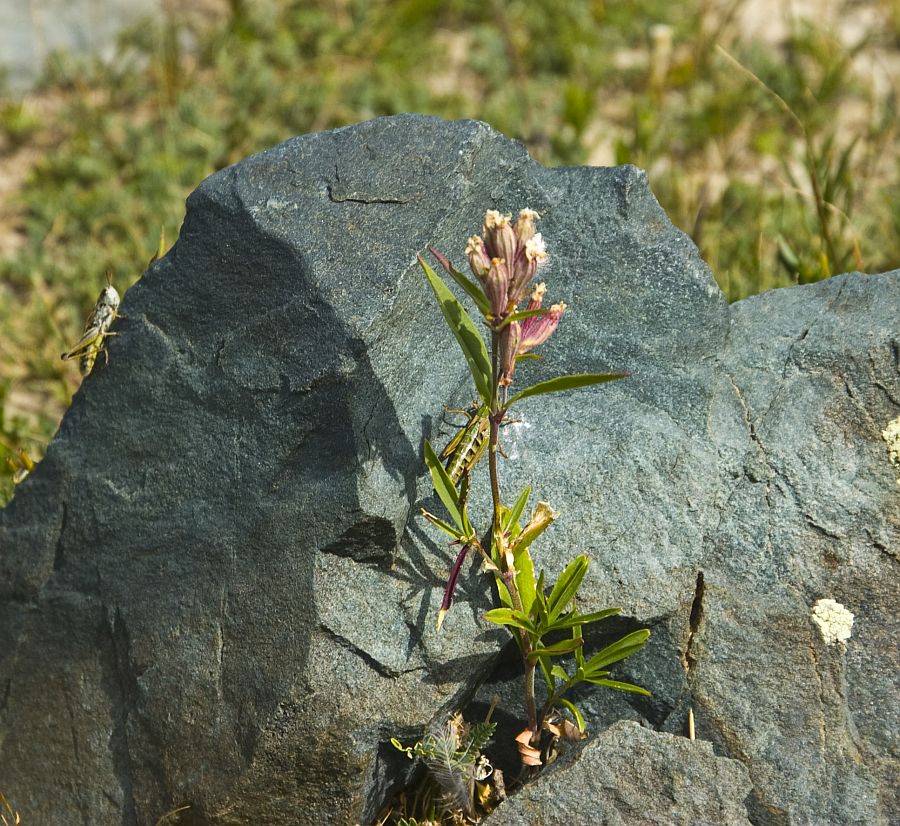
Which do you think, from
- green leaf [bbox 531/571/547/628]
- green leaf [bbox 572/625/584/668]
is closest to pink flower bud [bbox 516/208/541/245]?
green leaf [bbox 531/571/547/628]

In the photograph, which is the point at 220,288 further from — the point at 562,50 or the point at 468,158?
the point at 562,50

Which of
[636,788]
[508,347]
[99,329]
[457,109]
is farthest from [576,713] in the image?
[457,109]

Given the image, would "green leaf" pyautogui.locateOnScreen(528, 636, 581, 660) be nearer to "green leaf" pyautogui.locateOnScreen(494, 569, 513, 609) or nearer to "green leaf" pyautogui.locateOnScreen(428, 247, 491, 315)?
"green leaf" pyautogui.locateOnScreen(494, 569, 513, 609)

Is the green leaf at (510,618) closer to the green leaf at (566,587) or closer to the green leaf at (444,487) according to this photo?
the green leaf at (566,587)

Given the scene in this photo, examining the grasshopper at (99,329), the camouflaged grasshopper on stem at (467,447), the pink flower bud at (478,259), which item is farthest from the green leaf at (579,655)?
the grasshopper at (99,329)

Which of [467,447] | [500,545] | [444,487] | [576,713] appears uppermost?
[467,447]

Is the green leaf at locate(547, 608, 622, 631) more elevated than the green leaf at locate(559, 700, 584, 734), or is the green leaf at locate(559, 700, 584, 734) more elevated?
the green leaf at locate(547, 608, 622, 631)

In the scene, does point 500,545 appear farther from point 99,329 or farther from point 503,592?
point 99,329
